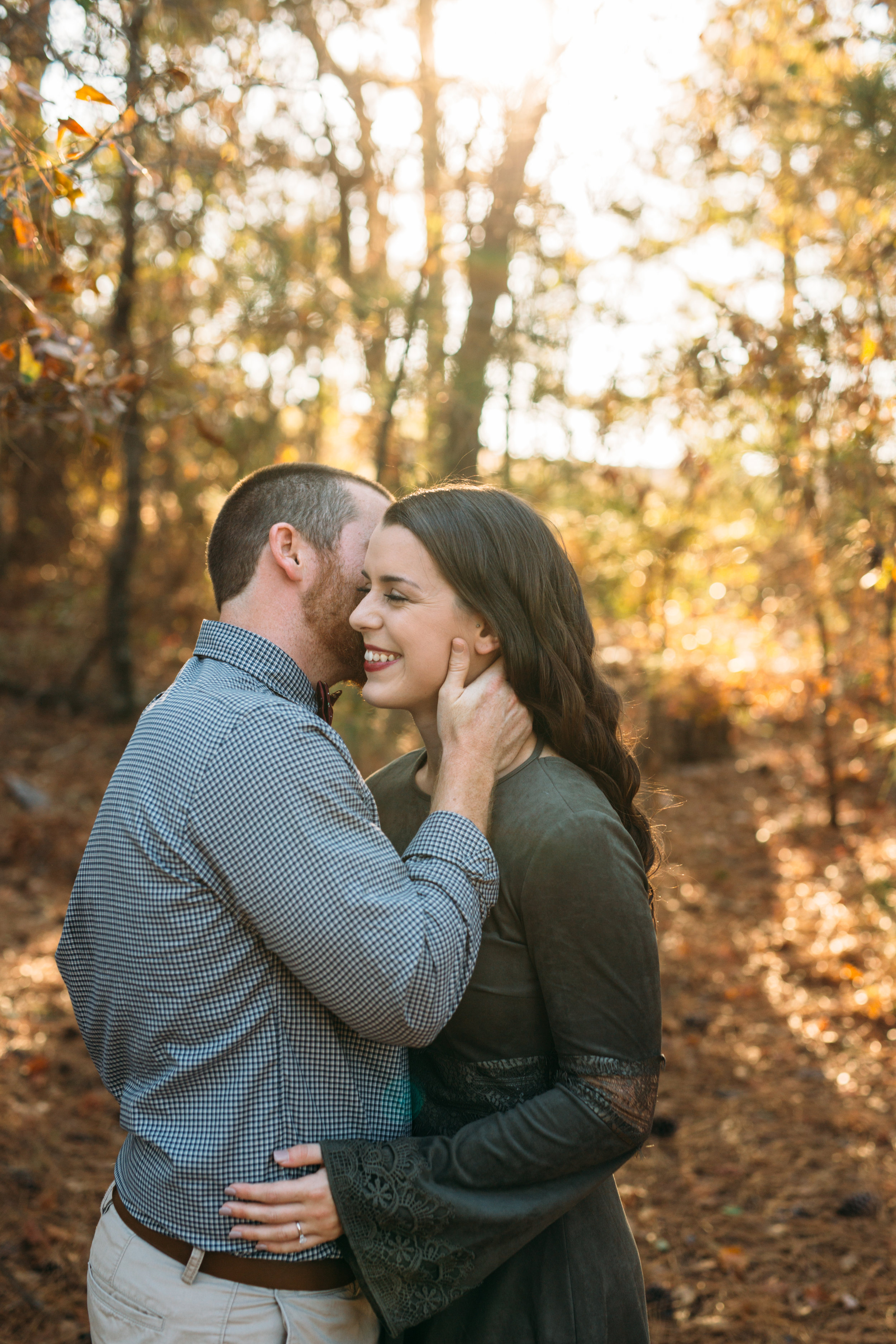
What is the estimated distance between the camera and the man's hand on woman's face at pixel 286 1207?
1.63 m

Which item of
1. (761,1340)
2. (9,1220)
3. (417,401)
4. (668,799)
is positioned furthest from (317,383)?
(761,1340)

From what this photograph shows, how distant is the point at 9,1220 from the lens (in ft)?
11.8

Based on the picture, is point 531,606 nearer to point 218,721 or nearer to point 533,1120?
point 218,721

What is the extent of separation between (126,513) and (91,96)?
7096 mm

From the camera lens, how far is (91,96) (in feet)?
6.51

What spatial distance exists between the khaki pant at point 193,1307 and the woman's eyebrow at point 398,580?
4.11 feet

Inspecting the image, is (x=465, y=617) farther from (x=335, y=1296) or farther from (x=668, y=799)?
(x=668, y=799)

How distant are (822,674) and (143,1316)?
6.51m

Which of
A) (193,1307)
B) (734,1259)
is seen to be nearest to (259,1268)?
(193,1307)

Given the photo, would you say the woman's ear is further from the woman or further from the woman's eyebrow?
the woman's eyebrow

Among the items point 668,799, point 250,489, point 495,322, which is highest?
point 495,322

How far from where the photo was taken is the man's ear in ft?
6.79

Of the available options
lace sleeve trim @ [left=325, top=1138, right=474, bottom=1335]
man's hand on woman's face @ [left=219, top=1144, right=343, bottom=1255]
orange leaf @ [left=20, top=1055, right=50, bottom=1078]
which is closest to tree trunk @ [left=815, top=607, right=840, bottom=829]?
orange leaf @ [left=20, top=1055, right=50, bottom=1078]

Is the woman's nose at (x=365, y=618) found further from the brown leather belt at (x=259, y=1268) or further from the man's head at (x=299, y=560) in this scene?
the brown leather belt at (x=259, y=1268)
